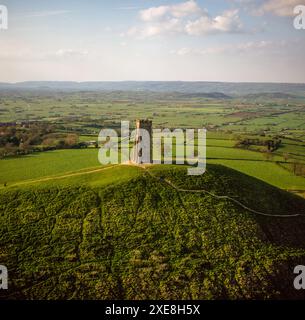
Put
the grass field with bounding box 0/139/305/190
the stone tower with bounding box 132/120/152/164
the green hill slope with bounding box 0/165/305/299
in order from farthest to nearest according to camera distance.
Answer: the grass field with bounding box 0/139/305/190
the stone tower with bounding box 132/120/152/164
the green hill slope with bounding box 0/165/305/299

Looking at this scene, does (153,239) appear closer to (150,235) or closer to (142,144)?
(150,235)

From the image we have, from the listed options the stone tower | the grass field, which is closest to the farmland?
the stone tower

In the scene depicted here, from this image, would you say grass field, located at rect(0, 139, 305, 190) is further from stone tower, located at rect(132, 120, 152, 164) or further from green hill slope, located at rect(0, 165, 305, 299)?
green hill slope, located at rect(0, 165, 305, 299)

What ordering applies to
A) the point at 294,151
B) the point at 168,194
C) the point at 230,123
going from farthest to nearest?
the point at 230,123
the point at 294,151
the point at 168,194

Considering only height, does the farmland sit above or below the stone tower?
below

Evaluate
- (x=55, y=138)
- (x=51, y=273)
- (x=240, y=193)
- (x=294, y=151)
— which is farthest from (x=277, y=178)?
(x=55, y=138)

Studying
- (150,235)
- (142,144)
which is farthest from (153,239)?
(142,144)
